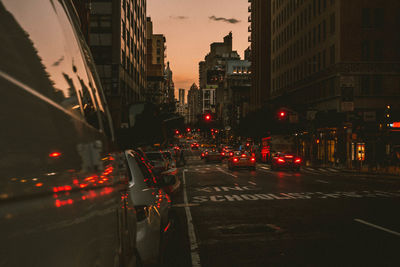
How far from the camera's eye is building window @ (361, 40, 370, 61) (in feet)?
154

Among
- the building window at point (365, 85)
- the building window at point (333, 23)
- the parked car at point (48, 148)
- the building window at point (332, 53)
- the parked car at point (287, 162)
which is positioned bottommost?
the parked car at point (287, 162)

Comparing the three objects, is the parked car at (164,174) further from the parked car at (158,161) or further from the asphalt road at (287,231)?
the asphalt road at (287,231)

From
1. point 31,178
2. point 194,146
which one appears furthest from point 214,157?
point 194,146

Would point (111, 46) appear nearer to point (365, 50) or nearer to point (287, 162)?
point (287, 162)

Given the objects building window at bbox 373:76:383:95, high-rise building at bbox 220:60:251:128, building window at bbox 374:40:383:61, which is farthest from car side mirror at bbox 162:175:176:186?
high-rise building at bbox 220:60:251:128

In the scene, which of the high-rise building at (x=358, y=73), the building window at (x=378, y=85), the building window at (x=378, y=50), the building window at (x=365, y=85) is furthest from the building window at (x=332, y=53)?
the building window at (x=378, y=85)

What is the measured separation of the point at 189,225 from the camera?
1042 centimetres

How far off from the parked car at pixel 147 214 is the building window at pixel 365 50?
44.8 meters

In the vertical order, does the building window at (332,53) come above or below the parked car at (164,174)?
above

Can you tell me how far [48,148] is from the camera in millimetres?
1496

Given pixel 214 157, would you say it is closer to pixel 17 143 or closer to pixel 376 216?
pixel 376 216

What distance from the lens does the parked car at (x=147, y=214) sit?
5.00 m

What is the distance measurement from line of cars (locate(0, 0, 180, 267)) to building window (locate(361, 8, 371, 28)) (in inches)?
1939

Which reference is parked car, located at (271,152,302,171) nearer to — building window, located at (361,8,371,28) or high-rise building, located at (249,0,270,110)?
building window, located at (361,8,371,28)
